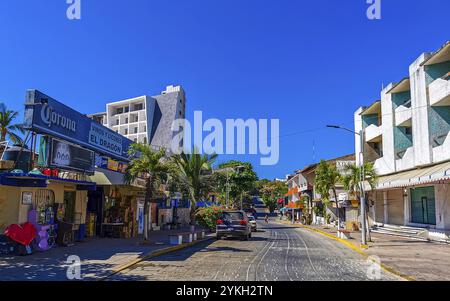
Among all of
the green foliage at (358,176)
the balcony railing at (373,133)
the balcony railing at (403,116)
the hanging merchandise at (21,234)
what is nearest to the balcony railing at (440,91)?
the balcony railing at (403,116)

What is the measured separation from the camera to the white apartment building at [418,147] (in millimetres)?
23203

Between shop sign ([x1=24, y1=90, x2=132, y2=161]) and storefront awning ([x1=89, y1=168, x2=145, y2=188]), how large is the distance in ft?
4.05

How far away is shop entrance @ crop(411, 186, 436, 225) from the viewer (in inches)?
1028

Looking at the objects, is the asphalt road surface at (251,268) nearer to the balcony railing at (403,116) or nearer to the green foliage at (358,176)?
the green foliage at (358,176)

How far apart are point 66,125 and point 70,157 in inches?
57.6

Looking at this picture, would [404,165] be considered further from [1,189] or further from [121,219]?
[1,189]

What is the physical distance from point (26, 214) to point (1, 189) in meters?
1.29

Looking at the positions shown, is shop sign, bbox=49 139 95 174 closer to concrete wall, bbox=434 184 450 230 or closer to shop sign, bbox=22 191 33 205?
shop sign, bbox=22 191 33 205

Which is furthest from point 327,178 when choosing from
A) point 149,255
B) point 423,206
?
point 149,255

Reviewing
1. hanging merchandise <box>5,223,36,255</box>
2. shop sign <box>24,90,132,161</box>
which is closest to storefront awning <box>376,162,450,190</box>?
shop sign <box>24,90,132,161</box>

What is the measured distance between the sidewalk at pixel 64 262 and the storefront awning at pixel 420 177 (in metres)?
15.1

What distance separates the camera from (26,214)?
14742 mm

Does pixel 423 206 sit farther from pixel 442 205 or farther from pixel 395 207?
pixel 395 207


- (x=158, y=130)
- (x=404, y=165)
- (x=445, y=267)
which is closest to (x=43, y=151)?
(x=445, y=267)
